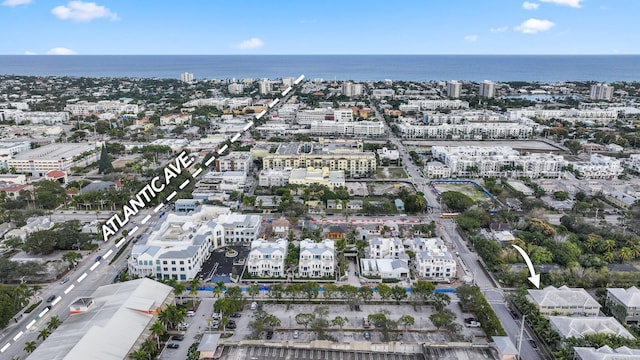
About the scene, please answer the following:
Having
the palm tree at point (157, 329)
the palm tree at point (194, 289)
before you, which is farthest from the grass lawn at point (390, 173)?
the palm tree at point (157, 329)

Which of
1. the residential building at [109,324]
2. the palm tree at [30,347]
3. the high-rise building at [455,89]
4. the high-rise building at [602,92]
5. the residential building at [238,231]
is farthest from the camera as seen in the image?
the high-rise building at [455,89]

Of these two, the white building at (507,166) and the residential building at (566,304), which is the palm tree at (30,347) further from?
the white building at (507,166)

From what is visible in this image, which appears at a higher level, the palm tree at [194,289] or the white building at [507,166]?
the white building at [507,166]

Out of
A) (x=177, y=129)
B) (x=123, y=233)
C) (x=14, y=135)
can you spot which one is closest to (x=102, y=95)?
(x=14, y=135)

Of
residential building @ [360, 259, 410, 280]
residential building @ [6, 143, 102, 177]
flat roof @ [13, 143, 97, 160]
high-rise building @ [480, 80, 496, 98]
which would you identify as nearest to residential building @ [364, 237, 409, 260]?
residential building @ [360, 259, 410, 280]

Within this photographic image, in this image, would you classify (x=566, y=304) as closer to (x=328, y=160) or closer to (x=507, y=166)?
(x=507, y=166)

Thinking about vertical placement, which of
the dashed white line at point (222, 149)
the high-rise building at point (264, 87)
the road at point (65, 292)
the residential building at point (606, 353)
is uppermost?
the high-rise building at point (264, 87)

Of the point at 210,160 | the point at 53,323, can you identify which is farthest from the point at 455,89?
the point at 53,323

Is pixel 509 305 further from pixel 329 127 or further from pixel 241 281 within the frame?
pixel 329 127
